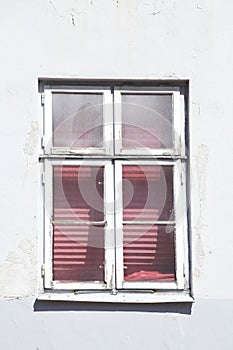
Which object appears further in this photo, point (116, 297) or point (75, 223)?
point (75, 223)

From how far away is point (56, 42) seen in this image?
464 centimetres

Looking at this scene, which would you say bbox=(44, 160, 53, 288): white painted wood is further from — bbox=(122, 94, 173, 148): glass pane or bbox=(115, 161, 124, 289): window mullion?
bbox=(122, 94, 173, 148): glass pane

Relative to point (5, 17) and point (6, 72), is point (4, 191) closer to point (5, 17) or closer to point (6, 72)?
point (6, 72)

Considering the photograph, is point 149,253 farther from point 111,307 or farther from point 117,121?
point 117,121

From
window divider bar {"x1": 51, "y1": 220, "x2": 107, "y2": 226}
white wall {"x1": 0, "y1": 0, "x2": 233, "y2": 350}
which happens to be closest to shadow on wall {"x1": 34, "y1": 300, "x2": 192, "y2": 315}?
white wall {"x1": 0, "y1": 0, "x2": 233, "y2": 350}

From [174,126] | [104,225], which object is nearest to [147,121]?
[174,126]

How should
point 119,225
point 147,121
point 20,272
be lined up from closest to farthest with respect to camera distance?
point 20,272
point 119,225
point 147,121

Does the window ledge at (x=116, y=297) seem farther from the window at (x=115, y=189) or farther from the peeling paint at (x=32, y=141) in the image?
the peeling paint at (x=32, y=141)

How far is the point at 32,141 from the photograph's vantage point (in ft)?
15.1

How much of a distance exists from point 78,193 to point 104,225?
0.26 meters

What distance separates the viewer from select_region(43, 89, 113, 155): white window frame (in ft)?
15.4

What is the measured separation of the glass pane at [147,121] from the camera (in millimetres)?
4738

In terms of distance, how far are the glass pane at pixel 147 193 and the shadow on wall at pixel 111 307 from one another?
1.75ft

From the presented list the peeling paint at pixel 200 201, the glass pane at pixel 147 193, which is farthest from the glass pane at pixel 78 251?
the peeling paint at pixel 200 201
